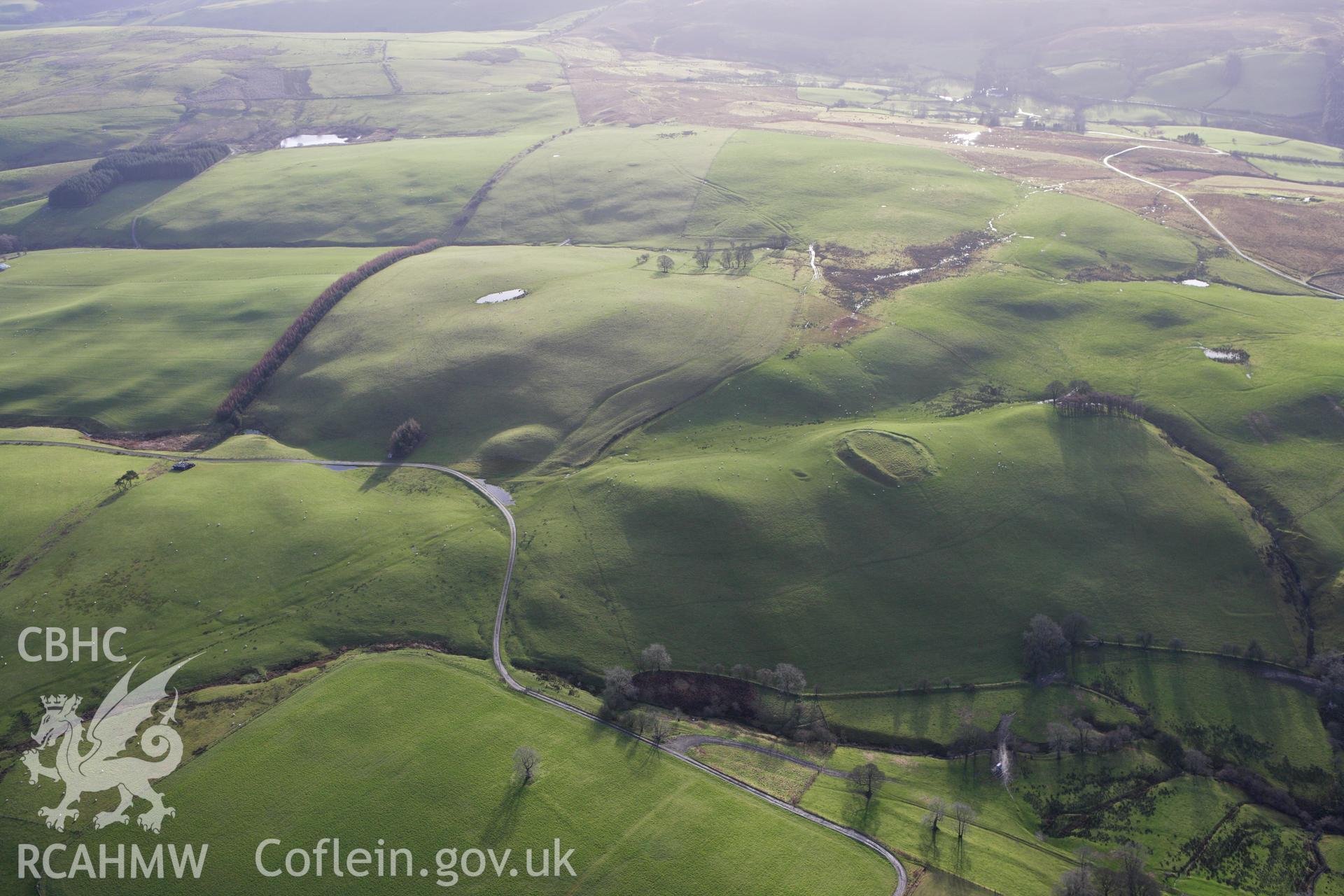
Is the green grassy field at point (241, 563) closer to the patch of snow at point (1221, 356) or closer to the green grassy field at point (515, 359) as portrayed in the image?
the green grassy field at point (515, 359)

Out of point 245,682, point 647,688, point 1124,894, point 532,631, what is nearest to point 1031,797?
point 1124,894

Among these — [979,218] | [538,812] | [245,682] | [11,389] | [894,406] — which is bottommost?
[538,812]

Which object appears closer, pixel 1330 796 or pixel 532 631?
pixel 1330 796

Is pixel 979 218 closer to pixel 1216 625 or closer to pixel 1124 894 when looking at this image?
pixel 1216 625

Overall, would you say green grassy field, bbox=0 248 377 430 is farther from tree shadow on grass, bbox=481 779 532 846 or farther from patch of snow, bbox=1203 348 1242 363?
patch of snow, bbox=1203 348 1242 363

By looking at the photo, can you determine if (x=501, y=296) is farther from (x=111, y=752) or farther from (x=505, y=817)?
(x=505, y=817)

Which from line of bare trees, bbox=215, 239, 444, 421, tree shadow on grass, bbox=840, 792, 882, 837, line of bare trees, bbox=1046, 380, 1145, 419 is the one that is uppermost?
line of bare trees, bbox=215, 239, 444, 421

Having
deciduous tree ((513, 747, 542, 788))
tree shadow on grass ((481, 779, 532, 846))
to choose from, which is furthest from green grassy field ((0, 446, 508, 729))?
tree shadow on grass ((481, 779, 532, 846))
